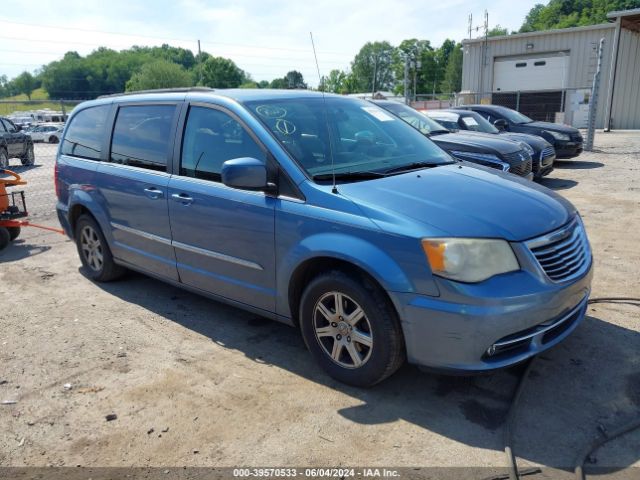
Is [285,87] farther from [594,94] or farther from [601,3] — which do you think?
[601,3]

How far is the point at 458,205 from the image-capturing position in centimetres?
320

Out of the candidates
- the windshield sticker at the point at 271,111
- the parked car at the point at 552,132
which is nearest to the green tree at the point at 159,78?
the parked car at the point at 552,132

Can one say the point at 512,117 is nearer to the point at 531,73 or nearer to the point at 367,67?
the point at 367,67

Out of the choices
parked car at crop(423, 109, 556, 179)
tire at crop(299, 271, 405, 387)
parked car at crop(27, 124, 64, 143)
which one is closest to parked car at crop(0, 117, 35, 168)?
parked car at crop(423, 109, 556, 179)

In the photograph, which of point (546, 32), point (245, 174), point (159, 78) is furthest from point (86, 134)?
Answer: point (159, 78)

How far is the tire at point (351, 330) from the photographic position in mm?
3090

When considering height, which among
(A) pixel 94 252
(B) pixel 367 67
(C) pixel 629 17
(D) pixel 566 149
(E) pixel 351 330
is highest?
(C) pixel 629 17

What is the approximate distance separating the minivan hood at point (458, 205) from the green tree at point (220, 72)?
105985 mm

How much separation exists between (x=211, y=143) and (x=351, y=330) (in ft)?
5.96

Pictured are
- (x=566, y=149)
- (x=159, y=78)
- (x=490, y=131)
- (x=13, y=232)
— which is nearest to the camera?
(x=13, y=232)

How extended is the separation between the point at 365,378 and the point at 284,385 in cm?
57

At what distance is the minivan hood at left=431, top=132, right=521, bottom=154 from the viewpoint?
9148 millimetres

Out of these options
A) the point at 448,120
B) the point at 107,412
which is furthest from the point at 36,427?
the point at 448,120

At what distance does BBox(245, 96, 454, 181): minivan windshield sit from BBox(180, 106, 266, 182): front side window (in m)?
0.19
